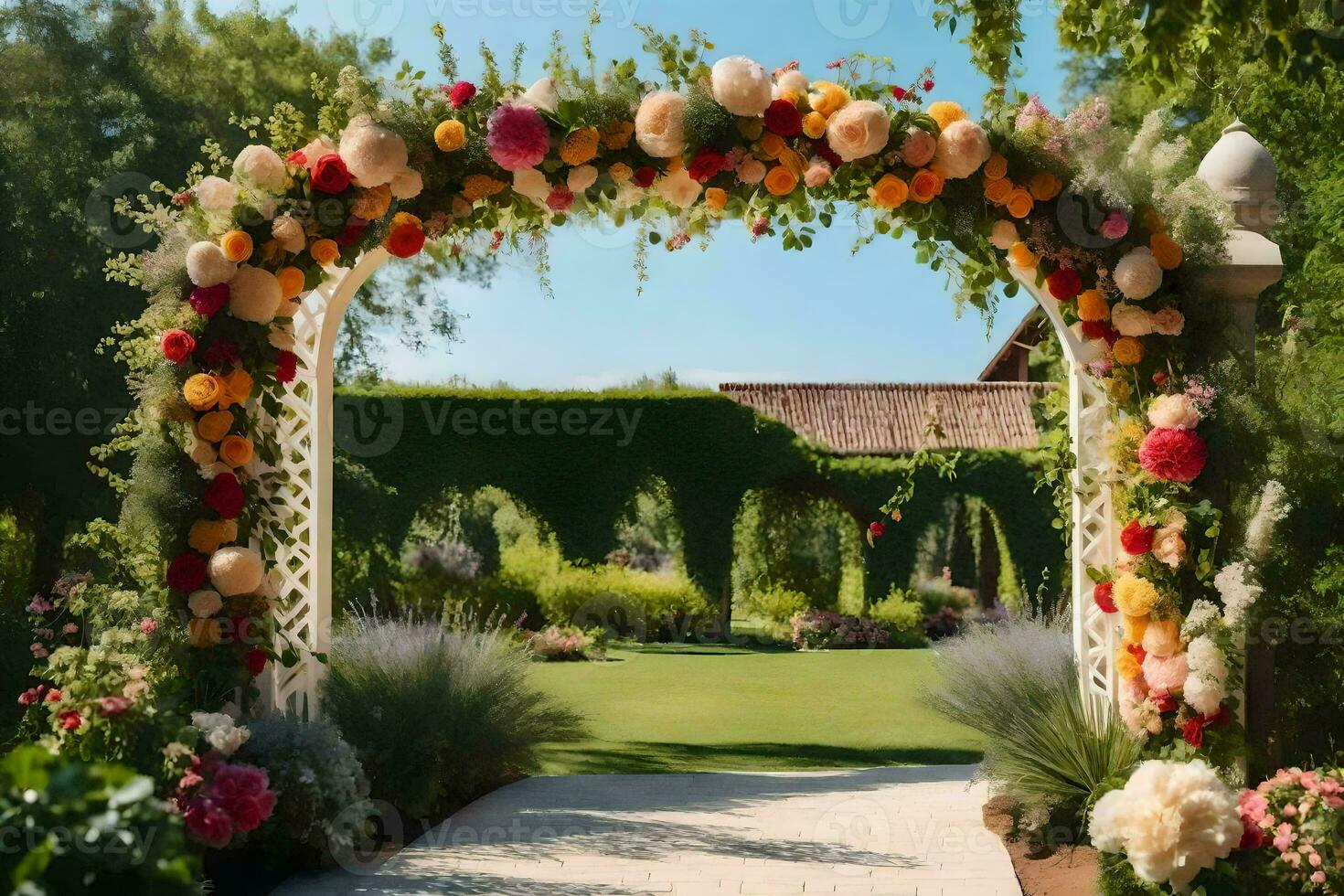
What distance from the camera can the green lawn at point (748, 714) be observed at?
940 cm

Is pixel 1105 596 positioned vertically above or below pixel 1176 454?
below

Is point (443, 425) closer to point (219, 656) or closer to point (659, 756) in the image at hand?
point (659, 756)

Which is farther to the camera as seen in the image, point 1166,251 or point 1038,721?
point 1038,721

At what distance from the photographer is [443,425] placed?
18.1 metres

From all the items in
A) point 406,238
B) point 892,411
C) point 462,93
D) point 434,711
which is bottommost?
point 434,711

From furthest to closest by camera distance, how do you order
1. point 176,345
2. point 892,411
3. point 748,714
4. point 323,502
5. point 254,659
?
point 892,411 < point 748,714 < point 323,502 < point 254,659 < point 176,345

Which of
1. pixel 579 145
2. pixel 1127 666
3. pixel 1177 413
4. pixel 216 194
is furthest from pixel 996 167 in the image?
pixel 216 194

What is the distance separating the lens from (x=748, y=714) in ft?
37.4

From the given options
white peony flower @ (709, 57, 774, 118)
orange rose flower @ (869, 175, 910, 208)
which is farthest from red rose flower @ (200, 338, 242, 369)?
orange rose flower @ (869, 175, 910, 208)

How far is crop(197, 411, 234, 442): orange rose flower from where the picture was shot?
5.70 m

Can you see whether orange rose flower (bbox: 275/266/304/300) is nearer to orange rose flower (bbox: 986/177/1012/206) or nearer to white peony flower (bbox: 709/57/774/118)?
white peony flower (bbox: 709/57/774/118)

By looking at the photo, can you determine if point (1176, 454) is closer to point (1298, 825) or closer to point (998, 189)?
point (998, 189)

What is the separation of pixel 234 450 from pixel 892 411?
58.9ft

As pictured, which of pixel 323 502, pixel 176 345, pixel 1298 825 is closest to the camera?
pixel 1298 825
